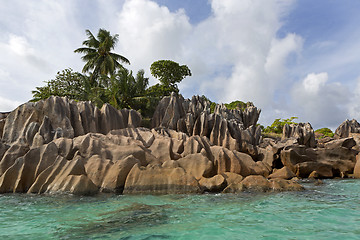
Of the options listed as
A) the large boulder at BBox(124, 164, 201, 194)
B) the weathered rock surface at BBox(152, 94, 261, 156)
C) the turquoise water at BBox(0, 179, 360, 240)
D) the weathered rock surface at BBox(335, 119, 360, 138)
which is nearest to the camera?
the turquoise water at BBox(0, 179, 360, 240)

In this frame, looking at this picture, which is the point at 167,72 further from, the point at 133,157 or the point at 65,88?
the point at 133,157

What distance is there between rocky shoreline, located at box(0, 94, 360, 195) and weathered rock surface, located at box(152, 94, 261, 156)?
11 centimetres

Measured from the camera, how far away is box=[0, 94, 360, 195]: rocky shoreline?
11.8 m

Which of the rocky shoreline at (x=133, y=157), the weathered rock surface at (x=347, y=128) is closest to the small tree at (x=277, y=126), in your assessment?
the weathered rock surface at (x=347, y=128)

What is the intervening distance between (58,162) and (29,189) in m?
1.59

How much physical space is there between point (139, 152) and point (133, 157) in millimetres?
1564

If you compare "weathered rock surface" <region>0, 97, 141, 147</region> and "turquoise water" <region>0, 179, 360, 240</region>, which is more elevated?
"weathered rock surface" <region>0, 97, 141, 147</region>

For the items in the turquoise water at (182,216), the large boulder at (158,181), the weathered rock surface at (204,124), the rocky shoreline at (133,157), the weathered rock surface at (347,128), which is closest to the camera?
the turquoise water at (182,216)

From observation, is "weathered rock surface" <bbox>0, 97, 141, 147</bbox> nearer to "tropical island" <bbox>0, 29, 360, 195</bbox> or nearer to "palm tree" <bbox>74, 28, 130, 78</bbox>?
"tropical island" <bbox>0, 29, 360, 195</bbox>

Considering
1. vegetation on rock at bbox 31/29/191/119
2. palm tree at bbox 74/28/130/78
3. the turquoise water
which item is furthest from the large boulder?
palm tree at bbox 74/28/130/78

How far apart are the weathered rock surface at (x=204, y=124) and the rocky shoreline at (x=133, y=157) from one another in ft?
0.35

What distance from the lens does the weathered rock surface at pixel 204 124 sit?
79.5ft

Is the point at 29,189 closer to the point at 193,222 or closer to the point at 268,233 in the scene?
the point at 193,222

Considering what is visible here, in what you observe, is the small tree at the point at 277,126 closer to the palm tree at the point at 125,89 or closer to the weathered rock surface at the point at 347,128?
the weathered rock surface at the point at 347,128
